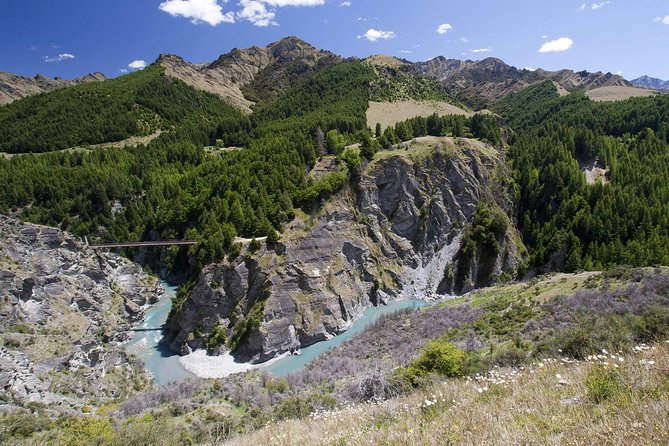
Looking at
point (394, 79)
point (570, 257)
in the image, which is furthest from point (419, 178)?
point (394, 79)

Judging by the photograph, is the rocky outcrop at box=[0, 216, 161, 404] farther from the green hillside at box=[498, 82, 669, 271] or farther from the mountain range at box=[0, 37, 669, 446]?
the green hillside at box=[498, 82, 669, 271]

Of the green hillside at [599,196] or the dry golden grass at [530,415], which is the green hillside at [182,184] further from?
the dry golden grass at [530,415]

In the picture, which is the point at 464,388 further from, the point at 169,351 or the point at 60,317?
the point at 169,351

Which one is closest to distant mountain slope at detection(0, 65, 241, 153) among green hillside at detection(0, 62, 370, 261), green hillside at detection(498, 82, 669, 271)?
green hillside at detection(0, 62, 370, 261)

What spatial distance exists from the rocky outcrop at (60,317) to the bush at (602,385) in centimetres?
3639

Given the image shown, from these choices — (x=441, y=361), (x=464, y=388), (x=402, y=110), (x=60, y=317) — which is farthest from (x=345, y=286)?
(x=402, y=110)

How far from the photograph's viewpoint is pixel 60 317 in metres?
43.3

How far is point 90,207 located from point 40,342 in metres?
55.7

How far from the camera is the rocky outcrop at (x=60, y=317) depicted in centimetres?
3300

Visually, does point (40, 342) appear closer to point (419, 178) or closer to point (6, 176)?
point (419, 178)

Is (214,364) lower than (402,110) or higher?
lower

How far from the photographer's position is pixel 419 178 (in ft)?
237

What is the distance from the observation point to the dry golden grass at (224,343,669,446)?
6711mm

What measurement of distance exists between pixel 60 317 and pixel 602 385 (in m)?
51.1
